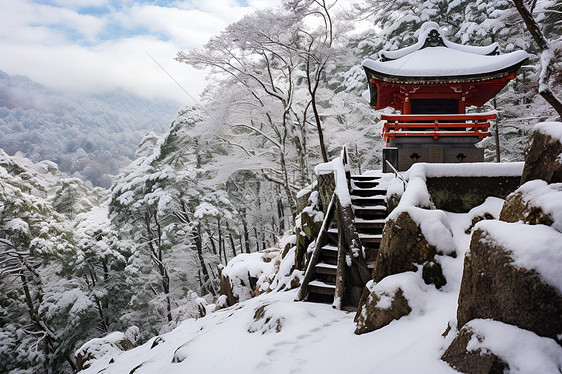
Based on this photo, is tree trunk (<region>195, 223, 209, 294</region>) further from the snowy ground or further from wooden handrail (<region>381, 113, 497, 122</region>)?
the snowy ground

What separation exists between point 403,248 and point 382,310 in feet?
2.80

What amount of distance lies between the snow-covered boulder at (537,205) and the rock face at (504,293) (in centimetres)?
55

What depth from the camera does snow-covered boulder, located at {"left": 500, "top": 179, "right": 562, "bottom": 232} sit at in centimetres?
259

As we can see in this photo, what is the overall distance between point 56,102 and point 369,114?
122 metres

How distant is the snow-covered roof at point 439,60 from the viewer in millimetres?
9523

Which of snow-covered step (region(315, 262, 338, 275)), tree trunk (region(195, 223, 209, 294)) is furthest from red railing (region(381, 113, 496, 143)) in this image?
tree trunk (region(195, 223, 209, 294))

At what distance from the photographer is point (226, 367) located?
414cm

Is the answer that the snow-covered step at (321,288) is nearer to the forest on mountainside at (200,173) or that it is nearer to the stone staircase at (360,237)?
the stone staircase at (360,237)

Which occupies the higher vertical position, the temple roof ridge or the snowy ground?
the temple roof ridge

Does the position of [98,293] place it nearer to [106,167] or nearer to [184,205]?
[184,205]

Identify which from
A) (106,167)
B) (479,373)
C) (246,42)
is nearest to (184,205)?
(246,42)

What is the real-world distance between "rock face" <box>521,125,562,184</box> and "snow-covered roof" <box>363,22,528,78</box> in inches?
276

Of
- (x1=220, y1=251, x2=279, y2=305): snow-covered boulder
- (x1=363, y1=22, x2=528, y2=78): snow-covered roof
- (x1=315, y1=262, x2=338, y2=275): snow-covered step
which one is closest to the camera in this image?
(x1=315, y1=262, x2=338, y2=275): snow-covered step

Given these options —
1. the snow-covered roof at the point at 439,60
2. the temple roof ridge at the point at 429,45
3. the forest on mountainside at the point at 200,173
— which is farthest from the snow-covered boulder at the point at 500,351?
the forest on mountainside at the point at 200,173
